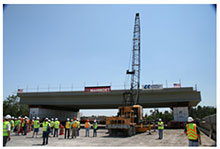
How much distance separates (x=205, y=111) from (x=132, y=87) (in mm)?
93047

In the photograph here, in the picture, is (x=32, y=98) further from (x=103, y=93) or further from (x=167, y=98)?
(x=167, y=98)

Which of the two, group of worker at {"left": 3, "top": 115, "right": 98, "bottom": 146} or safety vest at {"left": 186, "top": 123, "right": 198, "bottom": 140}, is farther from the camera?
group of worker at {"left": 3, "top": 115, "right": 98, "bottom": 146}

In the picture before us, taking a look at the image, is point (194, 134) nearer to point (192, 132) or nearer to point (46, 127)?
point (192, 132)

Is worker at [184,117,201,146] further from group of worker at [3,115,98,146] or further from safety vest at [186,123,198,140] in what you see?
group of worker at [3,115,98,146]

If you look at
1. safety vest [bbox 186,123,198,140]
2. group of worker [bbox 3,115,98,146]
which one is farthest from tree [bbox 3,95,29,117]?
safety vest [bbox 186,123,198,140]

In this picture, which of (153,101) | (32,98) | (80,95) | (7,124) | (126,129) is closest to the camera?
(7,124)

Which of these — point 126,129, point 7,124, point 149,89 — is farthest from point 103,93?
point 7,124

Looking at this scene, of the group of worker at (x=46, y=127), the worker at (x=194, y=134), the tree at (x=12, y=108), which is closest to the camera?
the worker at (x=194, y=134)

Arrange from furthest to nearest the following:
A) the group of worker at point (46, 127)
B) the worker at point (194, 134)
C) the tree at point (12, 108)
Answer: the tree at point (12, 108) → the group of worker at point (46, 127) → the worker at point (194, 134)

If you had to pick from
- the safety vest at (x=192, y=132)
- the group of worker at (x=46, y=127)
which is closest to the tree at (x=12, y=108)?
the group of worker at (x=46, y=127)

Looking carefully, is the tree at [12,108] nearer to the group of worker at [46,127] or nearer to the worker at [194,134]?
the group of worker at [46,127]

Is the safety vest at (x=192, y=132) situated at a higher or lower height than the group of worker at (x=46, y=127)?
higher

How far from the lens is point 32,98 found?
45.9 metres

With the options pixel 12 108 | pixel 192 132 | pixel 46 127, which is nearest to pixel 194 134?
pixel 192 132
